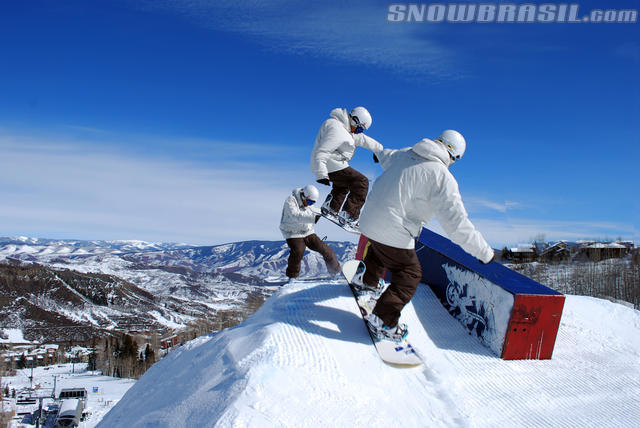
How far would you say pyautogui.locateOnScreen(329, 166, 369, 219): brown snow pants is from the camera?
9102 mm

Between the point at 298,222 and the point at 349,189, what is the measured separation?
4.60 ft

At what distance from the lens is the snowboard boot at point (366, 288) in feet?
20.1

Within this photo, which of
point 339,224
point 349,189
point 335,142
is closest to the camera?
point 335,142

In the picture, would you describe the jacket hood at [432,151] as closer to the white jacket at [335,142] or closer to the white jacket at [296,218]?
the white jacket at [335,142]

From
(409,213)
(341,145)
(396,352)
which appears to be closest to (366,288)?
(396,352)

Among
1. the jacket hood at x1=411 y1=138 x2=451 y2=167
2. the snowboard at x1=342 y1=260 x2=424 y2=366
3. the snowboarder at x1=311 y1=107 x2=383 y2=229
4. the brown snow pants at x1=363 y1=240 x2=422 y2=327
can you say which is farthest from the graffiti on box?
the snowboarder at x1=311 y1=107 x2=383 y2=229

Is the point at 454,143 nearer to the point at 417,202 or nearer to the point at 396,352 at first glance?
the point at 417,202

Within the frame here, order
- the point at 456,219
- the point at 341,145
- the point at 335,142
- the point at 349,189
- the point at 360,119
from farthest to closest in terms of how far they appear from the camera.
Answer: the point at 349,189, the point at 341,145, the point at 360,119, the point at 335,142, the point at 456,219

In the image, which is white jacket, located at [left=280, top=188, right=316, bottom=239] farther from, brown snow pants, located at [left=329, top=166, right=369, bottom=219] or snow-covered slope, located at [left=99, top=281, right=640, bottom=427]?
snow-covered slope, located at [left=99, top=281, right=640, bottom=427]

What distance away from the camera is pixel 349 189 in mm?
9523

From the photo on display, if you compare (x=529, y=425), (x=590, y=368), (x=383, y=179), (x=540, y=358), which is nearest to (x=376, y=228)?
(x=383, y=179)

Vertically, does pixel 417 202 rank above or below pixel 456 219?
above

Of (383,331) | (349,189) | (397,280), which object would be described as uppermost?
(349,189)

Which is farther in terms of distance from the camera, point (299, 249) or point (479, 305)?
point (299, 249)
